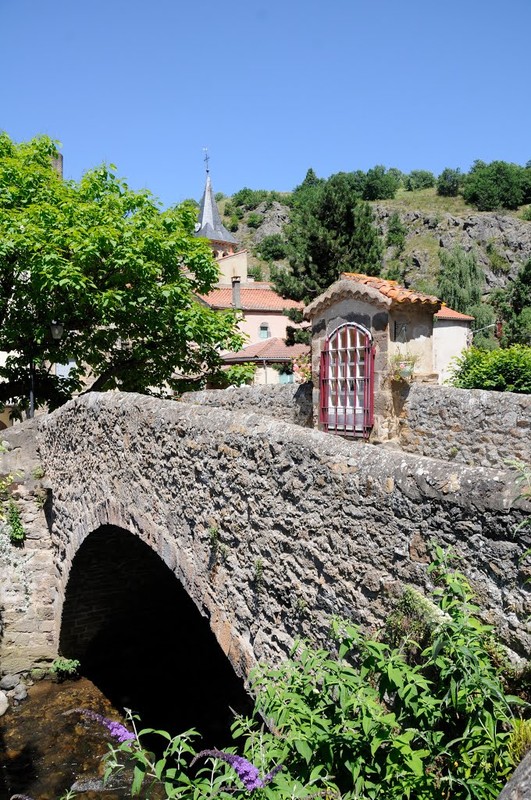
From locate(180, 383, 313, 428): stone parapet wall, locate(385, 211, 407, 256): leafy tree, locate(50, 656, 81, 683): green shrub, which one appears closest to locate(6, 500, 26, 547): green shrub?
locate(50, 656, 81, 683): green shrub

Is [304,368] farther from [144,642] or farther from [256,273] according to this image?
[256,273]

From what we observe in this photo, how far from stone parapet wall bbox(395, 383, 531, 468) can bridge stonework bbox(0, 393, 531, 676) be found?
2.74 metres

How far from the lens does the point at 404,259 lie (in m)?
63.7

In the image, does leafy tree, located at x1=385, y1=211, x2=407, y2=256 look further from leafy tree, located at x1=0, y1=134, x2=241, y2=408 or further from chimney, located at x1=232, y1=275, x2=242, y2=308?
leafy tree, located at x1=0, y1=134, x2=241, y2=408

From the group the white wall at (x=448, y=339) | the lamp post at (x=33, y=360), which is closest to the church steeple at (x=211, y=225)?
the white wall at (x=448, y=339)

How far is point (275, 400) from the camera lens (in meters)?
9.29

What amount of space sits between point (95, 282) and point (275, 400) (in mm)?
5550

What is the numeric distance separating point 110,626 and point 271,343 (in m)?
23.4

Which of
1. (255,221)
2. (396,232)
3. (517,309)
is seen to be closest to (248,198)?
(255,221)

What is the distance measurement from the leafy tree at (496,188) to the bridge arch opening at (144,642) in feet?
238

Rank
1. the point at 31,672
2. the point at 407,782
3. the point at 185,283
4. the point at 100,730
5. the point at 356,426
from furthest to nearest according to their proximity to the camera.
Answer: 1. the point at 185,283
2. the point at 31,672
3. the point at 100,730
4. the point at 356,426
5. the point at 407,782

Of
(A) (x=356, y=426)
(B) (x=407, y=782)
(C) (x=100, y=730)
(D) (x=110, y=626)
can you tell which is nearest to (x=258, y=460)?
(B) (x=407, y=782)

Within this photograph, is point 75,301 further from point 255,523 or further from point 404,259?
point 404,259

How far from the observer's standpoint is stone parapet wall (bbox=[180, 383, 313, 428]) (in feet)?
28.7
